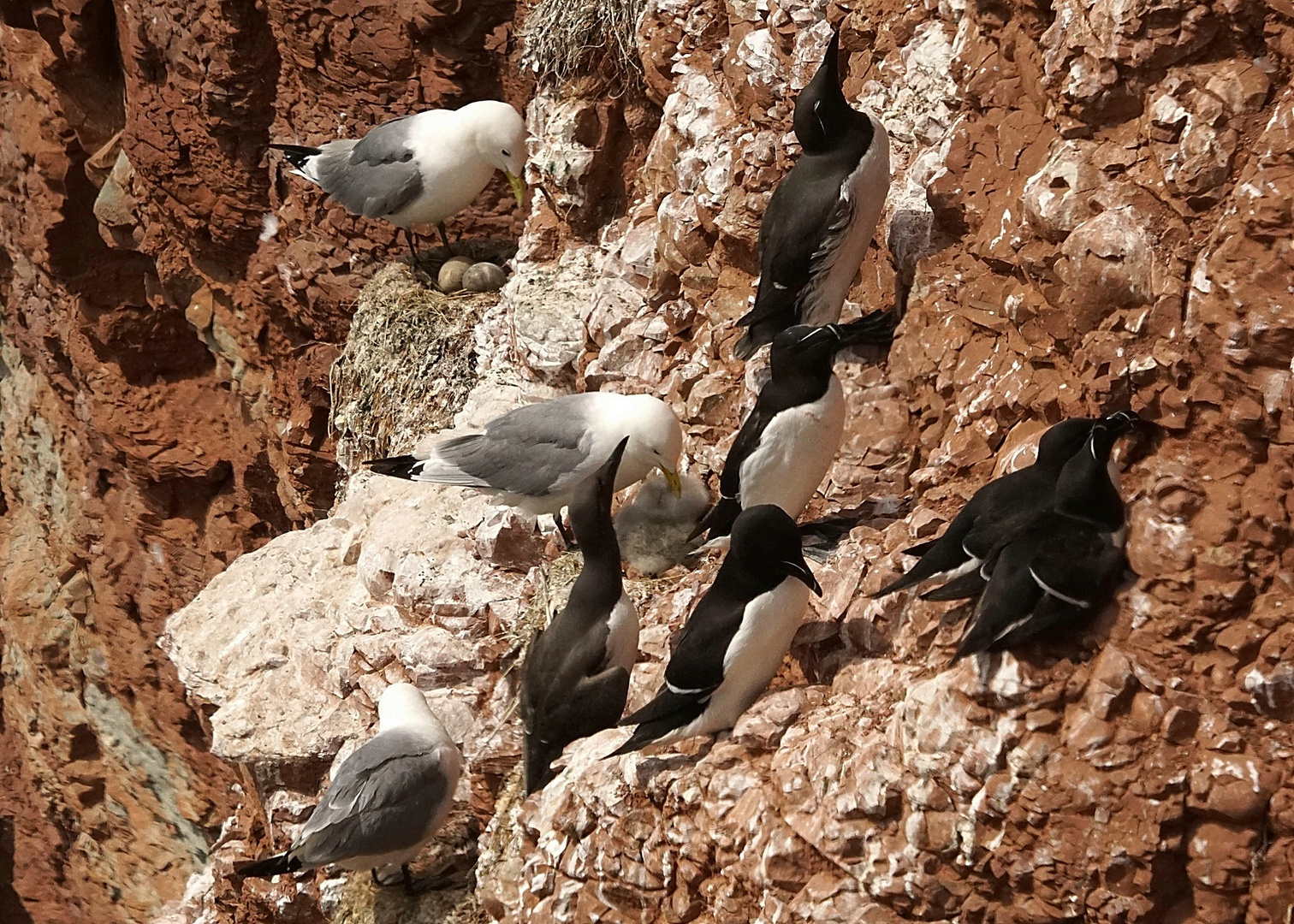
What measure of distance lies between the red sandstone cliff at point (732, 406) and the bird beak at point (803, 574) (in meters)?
0.30

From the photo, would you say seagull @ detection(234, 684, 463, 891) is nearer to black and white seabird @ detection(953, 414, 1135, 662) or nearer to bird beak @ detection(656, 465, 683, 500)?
bird beak @ detection(656, 465, 683, 500)

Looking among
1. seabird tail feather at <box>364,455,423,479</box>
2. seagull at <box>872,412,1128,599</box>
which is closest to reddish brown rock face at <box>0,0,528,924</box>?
seabird tail feather at <box>364,455,423,479</box>

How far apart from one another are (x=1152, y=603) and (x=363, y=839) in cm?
315

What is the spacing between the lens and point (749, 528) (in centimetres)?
411

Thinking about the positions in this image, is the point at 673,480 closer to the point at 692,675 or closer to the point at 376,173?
the point at 692,675

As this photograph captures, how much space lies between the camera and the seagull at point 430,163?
775cm

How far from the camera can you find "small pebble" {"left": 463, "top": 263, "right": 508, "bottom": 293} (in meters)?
8.26

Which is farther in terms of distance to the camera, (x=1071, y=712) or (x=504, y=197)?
(x=504, y=197)

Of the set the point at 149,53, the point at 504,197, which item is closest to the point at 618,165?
the point at 504,197

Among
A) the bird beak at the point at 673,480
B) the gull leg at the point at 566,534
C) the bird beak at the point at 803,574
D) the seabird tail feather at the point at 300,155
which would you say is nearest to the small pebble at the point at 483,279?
the seabird tail feather at the point at 300,155

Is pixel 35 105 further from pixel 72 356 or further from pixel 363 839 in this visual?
pixel 363 839

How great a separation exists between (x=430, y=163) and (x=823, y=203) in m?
3.40

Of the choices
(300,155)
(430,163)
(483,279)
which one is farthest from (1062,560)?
(300,155)

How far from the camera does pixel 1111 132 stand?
430 centimetres
